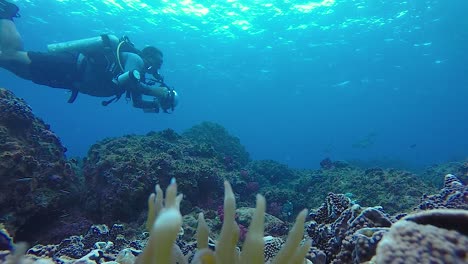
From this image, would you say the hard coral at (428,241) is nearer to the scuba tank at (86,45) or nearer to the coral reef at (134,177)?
the coral reef at (134,177)

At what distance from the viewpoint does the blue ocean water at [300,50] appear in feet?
87.0

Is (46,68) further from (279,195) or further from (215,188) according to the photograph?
(279,195)

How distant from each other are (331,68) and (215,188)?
35.4m

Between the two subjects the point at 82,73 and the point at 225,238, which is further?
the point at 82,73

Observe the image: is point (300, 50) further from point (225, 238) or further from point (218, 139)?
point (225, 238)

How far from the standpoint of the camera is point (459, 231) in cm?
132

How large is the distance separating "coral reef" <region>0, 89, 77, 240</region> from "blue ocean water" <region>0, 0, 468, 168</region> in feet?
14.4

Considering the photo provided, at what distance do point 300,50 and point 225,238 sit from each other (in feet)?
116

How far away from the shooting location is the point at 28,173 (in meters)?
6.08

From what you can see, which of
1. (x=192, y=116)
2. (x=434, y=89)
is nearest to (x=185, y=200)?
(x=434, y=89)

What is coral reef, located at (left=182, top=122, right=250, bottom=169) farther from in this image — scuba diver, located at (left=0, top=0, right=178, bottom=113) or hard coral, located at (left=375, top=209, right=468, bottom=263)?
hard coral, located at (left=375, top=209, right=468, bottom=263)

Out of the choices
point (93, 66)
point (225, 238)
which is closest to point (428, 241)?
point (225, 238)

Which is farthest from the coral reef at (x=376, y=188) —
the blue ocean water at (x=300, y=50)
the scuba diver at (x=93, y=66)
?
the blue ocean water at (x=300, y=50)

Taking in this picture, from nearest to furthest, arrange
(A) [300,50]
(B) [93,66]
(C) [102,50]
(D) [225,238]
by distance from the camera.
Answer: (D) [225,238] < (B) [93,66] < (C) [102,50] < (A) [300,50]
